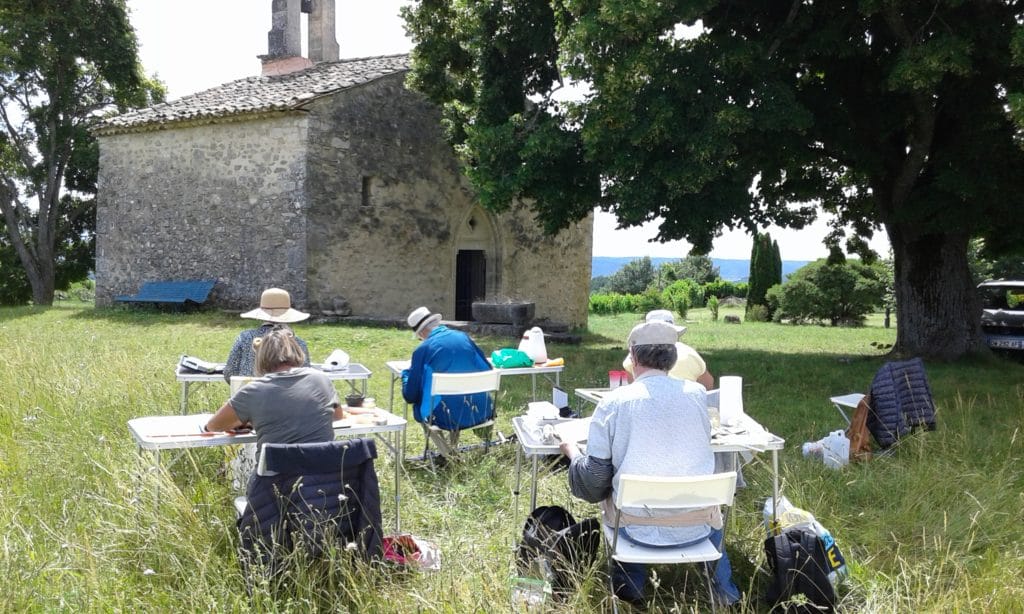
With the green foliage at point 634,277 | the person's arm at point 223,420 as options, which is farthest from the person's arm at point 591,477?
the green foliage at point 634,277

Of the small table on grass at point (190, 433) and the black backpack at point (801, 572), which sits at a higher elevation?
the small table on grass at point (190, 433)

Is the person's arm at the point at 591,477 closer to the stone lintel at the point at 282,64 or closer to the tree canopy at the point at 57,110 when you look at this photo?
the stone lintel at the point at 282,64

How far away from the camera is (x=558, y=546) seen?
3.72m

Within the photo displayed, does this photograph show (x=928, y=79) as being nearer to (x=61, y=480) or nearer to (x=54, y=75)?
(x=61, y=480)

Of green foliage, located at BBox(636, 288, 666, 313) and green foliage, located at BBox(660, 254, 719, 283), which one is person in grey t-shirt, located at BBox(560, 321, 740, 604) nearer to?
green foliage, located at BBox(636, 288, 666, 313)

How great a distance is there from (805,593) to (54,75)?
991 inches

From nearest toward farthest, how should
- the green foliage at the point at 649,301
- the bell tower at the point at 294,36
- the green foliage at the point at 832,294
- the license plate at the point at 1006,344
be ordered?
1. the license plate at the point at 1006,344
2. the bell tower at the point at 294,36
3. the green foliage at the point at 832,294
4. the green foliage at the point at 649,301

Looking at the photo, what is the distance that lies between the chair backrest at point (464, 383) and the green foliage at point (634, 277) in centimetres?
4653

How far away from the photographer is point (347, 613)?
3225 millimetres

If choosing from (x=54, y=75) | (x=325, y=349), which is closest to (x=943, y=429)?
(x=325, y=349)

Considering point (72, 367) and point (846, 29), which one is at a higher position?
point (846, 29)

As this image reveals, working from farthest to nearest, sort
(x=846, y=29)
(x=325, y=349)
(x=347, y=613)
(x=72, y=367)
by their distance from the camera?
(x=325, y=349) < (x=846, y=29) < (x=72, y=367) < (x=347, y=613)

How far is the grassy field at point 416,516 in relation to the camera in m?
3.33

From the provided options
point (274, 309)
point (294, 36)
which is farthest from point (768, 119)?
point (294, 36)
